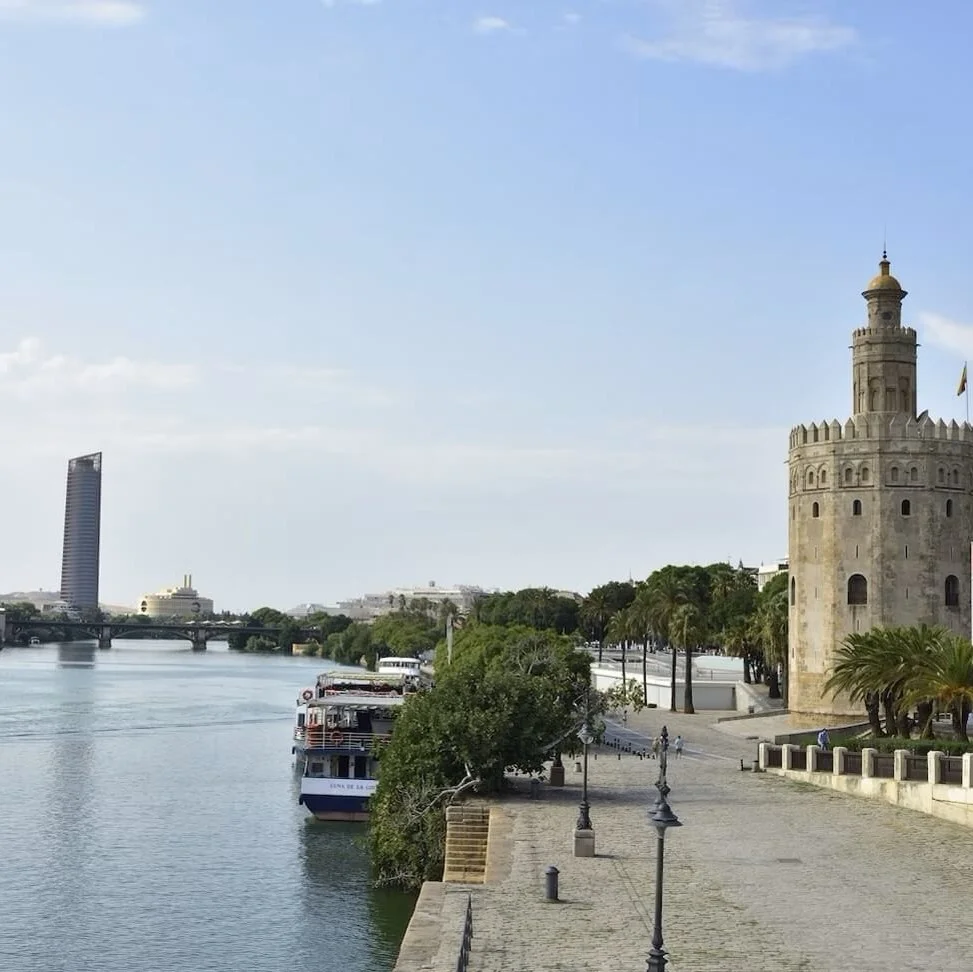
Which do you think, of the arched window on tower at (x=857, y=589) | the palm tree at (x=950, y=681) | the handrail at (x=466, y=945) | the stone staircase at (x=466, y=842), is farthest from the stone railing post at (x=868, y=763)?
the arched window on tower at (x=857, y=589)

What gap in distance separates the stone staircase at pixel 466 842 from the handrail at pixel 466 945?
6.93m

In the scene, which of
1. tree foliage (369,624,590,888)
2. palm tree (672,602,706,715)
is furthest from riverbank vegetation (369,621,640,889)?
palm tree (672,602,706,715)

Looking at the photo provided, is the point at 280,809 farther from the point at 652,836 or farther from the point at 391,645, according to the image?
the point at 391,645

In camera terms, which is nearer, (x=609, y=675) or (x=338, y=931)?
(x=338, y=931)

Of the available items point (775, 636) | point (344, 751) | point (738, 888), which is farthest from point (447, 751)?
point (775, 636)

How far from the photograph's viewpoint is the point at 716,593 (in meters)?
92.1

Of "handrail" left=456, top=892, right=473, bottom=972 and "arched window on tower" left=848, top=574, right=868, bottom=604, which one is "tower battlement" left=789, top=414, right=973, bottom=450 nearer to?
"arched window on tower" left=848, top=574, right=868, bottom=604

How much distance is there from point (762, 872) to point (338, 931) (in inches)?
380

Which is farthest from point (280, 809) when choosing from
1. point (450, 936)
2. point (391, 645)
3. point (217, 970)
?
point (391, 645)

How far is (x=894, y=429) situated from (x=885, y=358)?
3407 mm

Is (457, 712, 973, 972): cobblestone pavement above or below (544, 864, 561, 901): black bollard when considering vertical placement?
below

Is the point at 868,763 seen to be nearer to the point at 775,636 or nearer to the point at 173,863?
the point at 173,863

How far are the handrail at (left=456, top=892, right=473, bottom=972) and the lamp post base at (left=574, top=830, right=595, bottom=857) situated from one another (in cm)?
615

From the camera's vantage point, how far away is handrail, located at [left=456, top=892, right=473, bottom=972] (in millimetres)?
17922
